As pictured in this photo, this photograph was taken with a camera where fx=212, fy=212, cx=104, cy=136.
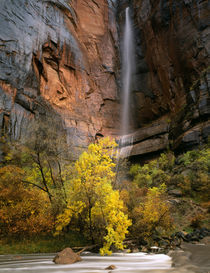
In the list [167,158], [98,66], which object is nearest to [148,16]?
[98,66]

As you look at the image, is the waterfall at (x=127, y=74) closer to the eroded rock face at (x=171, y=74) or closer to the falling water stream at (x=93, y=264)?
the eroded rock face at (x=171, y=74)

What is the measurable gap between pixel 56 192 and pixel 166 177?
14466 millimetres

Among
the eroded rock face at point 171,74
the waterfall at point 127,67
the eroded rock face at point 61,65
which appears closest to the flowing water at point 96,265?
the eroded rock face at point 61,65

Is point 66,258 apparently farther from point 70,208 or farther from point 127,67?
point 127,67

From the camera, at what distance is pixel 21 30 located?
2814cm

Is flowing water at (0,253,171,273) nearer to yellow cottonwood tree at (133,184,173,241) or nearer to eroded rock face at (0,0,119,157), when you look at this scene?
yellow cottonwood tree at (133,184,173,241)

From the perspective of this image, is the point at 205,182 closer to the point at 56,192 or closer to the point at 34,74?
the point at 56,192

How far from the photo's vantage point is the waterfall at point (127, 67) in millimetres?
42084

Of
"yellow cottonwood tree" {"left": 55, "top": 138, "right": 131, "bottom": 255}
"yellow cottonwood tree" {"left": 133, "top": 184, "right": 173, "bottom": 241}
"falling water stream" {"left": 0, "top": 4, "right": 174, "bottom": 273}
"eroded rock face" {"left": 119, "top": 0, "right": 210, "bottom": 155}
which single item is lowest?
"falling water stream" {"left": 0, "top": 4, "right": 174, "bottom": 273}

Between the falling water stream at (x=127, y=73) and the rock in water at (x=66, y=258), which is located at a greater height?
the falling water stream at (x=127, y=73)

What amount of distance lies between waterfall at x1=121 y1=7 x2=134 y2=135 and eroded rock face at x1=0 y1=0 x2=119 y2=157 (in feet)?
5.79

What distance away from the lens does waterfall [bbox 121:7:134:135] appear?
42084 mm

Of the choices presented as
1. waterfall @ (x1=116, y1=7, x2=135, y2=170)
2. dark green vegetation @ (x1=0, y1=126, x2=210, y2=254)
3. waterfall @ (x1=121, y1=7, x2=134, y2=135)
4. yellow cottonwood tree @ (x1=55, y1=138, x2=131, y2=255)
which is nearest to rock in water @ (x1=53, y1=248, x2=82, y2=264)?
yellow cottonwood tree @ (x1=55, y1=138, x2=131, y2=255)

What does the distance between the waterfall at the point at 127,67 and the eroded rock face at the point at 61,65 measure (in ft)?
5.79
